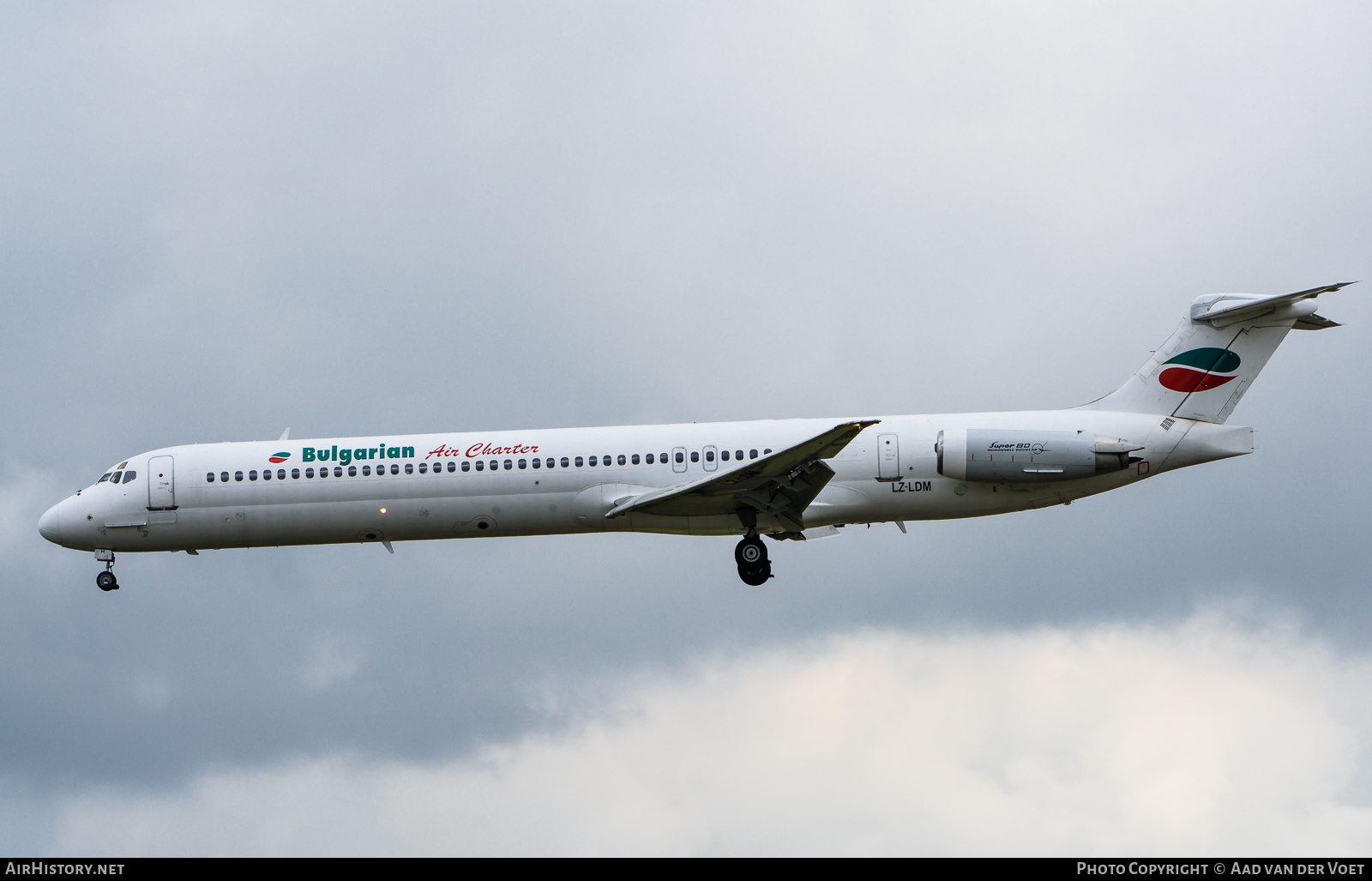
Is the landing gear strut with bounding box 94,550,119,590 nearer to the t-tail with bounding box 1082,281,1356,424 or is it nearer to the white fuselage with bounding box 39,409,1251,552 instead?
the white fuselage with bounding box 39,409,1251,552

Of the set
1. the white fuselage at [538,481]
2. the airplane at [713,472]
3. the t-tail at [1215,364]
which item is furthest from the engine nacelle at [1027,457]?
the t-tail at [1215,364]

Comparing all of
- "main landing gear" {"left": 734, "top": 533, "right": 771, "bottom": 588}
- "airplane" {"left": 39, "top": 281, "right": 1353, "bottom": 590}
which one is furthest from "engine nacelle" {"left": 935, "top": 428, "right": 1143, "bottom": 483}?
"main landing gear" {"left": 734, "top": 533, "right": 771, "bottom": 588}

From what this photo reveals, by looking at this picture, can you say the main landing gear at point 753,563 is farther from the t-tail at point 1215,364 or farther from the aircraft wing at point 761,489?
the t-tail at point 1215,364

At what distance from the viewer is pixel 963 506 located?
101 ft

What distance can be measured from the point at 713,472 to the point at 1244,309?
39.3ft

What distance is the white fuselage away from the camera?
100 ft

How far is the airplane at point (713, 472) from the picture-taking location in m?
30.2

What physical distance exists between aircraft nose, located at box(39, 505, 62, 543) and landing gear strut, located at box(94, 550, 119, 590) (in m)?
1.03

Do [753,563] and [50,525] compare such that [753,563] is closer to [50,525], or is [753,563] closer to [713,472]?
[713,472]

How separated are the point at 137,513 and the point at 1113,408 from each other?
72.0 ft

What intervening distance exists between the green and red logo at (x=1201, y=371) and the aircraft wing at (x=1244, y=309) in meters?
0.70

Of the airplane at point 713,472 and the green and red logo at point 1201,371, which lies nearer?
the airplane at point 713,472

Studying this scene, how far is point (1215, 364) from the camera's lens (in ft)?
102
